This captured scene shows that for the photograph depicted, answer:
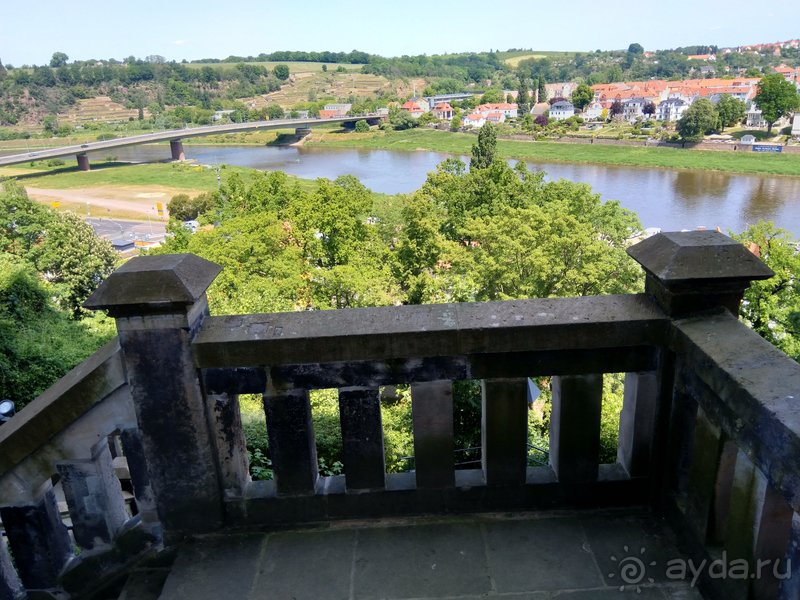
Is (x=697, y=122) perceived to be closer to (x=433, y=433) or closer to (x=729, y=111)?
(x=729, y=111)

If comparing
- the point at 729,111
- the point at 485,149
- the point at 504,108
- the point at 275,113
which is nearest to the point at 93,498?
the point at 485,149

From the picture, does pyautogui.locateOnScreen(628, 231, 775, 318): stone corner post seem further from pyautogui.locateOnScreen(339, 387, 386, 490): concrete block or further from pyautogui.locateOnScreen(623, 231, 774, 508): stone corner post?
pyautogui.locateOnScreen(339, 387, 386, 490): concrete block

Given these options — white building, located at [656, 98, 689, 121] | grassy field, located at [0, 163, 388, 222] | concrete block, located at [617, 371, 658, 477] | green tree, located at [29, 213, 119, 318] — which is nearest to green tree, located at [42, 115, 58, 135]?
grassy field, located at [0, 163, 388, 222]

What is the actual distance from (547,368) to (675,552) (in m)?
1.11

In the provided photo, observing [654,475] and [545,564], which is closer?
[545,564]

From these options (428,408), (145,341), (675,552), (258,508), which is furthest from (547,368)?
(145,341)

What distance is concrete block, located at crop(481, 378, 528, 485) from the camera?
3051 mm

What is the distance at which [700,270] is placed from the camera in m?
2.69

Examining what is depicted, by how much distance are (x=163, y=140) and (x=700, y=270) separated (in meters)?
99.5

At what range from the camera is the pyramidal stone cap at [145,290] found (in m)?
2.68

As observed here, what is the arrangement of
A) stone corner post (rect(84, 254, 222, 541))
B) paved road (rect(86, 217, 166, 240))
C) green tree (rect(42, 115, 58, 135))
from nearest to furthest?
1. stone corner post (rect(84, 254, 222, 541))
2. paved road (rect(86, 217, 166, 240))
3. green tree (rect(42, 115, 58, 135))

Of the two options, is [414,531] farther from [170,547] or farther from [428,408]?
[170,547]

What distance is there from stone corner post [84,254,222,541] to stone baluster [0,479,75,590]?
1.61 feet

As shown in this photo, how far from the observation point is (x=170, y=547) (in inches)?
128
